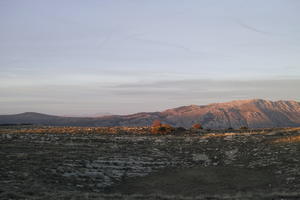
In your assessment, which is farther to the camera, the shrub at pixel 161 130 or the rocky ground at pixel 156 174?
the shrub at pixel 161 130

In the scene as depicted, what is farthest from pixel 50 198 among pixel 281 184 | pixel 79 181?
pixel 281 184

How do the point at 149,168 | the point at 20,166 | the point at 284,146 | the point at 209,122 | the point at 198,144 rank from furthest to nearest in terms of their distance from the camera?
the point at 209,122 → the point at 198,144 → the point at 284,146 → the point at 149,168 → the point at 20,166

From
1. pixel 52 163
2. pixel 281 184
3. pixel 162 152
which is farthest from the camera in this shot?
pixel 162 152

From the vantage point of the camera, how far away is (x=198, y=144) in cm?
4062

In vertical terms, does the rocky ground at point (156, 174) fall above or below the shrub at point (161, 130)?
below

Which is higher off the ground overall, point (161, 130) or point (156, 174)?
point (161, 130)

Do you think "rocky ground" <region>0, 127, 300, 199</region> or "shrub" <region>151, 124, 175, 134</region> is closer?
"rocky ground" <region>0, 127, 300, 199</region>

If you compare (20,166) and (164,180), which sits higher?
(20,166)

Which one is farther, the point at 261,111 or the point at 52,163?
the point at 261,111

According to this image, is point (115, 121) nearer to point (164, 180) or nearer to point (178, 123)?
point (178, 123)

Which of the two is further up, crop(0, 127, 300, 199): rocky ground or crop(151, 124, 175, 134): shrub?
crop(151, 124, 175, 134): shrub

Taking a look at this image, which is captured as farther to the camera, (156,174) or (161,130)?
(161,130)

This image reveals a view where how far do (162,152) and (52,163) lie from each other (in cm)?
1414

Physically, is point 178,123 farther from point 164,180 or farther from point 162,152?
point 164,180
